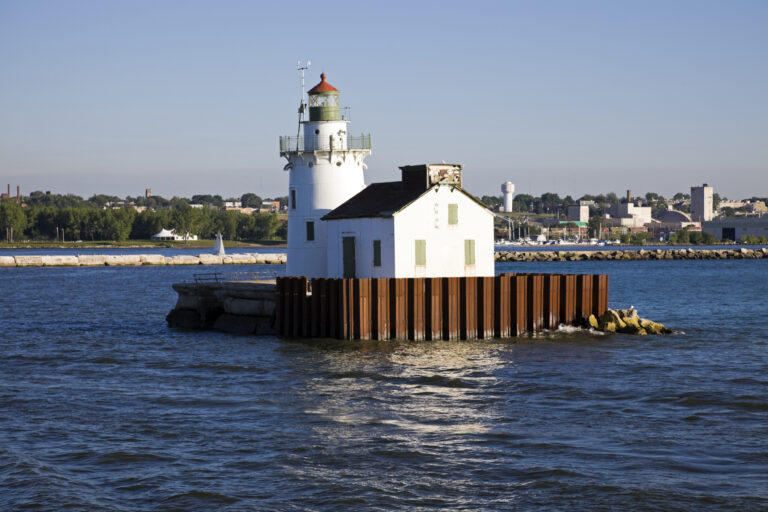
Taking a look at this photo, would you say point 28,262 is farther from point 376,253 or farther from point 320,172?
point 376,253

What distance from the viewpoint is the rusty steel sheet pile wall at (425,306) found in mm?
33094

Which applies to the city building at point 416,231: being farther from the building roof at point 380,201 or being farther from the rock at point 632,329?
the rock at point 632,329

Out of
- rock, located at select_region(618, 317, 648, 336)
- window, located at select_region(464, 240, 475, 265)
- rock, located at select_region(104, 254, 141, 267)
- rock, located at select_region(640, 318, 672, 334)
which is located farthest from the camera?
rock, located at select_region(104, 254, 141, 267)

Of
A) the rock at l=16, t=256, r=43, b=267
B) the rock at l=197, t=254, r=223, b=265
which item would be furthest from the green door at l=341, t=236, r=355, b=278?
the rock at l=16, t=256, r=43, b=267

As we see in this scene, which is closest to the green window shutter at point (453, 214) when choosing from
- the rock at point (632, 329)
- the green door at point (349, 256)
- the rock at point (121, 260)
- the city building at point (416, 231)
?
the city building at point (416, 231)

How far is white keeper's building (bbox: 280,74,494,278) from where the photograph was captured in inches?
1399

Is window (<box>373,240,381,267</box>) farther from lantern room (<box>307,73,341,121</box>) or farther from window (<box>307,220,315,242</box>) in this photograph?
lantern room (<box>307,73,341,121</box>)

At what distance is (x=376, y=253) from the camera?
35.9m

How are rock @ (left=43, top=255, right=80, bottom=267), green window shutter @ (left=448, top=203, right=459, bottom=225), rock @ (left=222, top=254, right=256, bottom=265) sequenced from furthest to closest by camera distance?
rock @ (left=222, top=254, right=256, bottom=265) < rock @ (left=43, top=255, right=80, bottom=267) < green window shutter @ (left=448, top=203, right=459, bottom=225)

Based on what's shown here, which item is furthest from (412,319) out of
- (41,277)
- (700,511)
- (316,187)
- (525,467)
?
(41,277)

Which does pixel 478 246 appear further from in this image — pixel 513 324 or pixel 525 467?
pixel 525 467

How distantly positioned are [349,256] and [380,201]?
2.53 meters

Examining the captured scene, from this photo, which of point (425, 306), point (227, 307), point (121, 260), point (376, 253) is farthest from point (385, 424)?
point (121, 260)

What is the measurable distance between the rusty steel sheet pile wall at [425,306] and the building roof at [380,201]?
334cm
